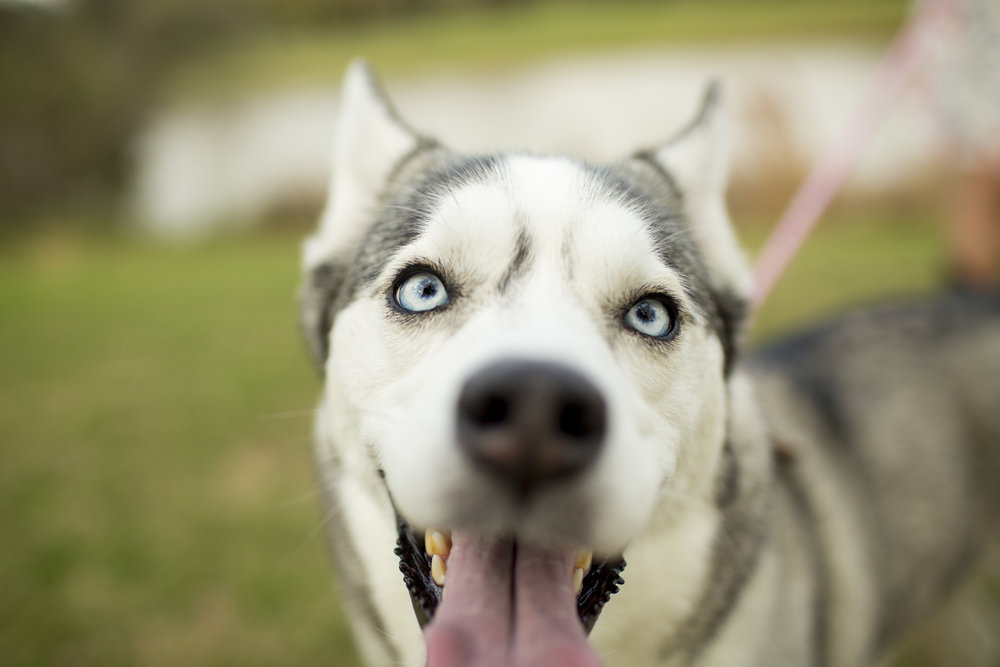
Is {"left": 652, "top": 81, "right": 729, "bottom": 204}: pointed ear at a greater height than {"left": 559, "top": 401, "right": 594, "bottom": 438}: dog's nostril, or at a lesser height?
greater

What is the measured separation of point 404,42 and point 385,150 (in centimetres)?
3452

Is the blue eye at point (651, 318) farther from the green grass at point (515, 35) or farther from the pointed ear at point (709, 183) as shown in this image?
the green grass at point (515, 35)

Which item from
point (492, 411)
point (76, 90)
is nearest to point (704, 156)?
point (492, 411)

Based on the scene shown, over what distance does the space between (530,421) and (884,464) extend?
2127 mm

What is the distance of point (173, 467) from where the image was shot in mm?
5145

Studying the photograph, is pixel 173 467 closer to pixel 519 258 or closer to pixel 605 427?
pixel 519 258

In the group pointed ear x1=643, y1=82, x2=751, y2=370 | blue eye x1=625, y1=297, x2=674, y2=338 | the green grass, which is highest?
the green grass

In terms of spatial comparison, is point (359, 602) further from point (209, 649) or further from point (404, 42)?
point (404, 42)

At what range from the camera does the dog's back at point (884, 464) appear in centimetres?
248

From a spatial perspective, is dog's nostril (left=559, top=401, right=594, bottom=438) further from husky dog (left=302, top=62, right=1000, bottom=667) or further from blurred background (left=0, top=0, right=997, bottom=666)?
blurred background (left=0, top=0, right=997, bottom=666)

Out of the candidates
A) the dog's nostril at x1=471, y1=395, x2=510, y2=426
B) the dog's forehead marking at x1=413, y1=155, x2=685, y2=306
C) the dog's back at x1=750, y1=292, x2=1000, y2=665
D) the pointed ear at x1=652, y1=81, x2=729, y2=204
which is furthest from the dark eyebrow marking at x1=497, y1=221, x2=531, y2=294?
the dog's back at x1=750, y1=292, x2=1000, y2=665

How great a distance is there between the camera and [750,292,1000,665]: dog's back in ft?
8.15

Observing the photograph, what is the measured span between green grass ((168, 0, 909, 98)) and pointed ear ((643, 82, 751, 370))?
2105cm

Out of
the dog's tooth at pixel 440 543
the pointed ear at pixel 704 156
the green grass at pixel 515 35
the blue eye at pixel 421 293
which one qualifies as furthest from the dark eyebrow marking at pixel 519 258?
the green grass at pixel 515 35
